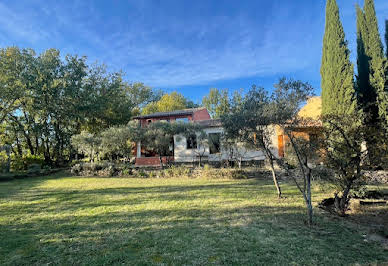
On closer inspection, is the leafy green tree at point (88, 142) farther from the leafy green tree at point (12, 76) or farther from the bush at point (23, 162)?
the leafy green tree at point (12, 76)

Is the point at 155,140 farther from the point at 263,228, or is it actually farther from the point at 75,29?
the point at 263,228

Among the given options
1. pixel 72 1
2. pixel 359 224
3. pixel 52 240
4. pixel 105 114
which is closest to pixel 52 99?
pixel 105 114

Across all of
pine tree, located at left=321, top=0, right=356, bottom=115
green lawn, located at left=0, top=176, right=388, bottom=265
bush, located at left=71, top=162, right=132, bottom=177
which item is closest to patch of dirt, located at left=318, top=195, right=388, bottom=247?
green lawn, located at left=0, top=176, right=388, bottom=265

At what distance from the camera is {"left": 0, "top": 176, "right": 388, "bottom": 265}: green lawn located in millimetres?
3014

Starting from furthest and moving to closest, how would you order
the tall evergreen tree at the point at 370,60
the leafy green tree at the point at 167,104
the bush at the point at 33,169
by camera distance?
the leafy green tree at the point at 167,104 → the bush at the point at 33,169 → the tall evergreen tree at the point at 370,60

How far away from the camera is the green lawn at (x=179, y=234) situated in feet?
9.89

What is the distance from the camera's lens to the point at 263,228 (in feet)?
13.5

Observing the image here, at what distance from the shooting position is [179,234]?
12.6 feet

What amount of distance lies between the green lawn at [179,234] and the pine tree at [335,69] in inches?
340

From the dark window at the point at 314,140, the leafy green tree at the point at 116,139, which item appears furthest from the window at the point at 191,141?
the dark window at the point at 314,140

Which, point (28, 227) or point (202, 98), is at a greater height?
point (202, 98)

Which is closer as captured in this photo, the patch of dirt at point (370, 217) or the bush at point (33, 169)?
the patch of dirt at point (370, 217)

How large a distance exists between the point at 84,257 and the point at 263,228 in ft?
11.0

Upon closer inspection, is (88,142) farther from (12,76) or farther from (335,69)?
(335,69)
